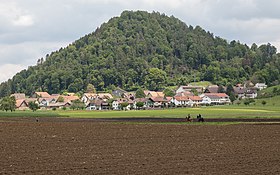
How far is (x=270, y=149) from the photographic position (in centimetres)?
3077

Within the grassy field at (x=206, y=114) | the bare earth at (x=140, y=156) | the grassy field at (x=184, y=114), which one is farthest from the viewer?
the grassy field at (x=184, y=114)

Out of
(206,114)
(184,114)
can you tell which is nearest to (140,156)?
(206,114)

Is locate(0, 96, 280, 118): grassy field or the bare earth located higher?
locate(0, 96, 280, 118): grassy field

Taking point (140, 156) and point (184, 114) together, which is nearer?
point (140, 156)

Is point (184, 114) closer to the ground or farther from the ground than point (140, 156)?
farther from the ground

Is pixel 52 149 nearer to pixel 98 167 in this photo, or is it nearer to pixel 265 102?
pixel 98 167

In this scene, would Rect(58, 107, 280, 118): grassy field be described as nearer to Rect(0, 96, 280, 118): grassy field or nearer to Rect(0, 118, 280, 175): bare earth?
Rect(0, 96, 280, 118): grassy field

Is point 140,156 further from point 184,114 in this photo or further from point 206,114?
point 184,114

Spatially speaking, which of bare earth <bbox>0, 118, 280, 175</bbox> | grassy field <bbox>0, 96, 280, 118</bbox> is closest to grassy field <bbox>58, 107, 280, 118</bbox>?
grassy field <bbox>0, 96, 280, 118</bbox>

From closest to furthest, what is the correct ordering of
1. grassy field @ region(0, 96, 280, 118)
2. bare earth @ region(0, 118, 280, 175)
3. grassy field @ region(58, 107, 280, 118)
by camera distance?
bare earth @ region(0, 118, 280, 175) < grassy field @ region(58, 107, 280, 118) < grassy field @ region(0, 96, 280, 118)

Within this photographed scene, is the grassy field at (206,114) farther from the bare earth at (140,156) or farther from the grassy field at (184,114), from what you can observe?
the bare earth at (140,156)

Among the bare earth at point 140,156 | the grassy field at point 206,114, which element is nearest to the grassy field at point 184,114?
the grassy field at point 206,114

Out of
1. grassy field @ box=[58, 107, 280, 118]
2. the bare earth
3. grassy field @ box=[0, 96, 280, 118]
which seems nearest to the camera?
the bare earth

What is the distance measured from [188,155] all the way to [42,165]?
802 cm
